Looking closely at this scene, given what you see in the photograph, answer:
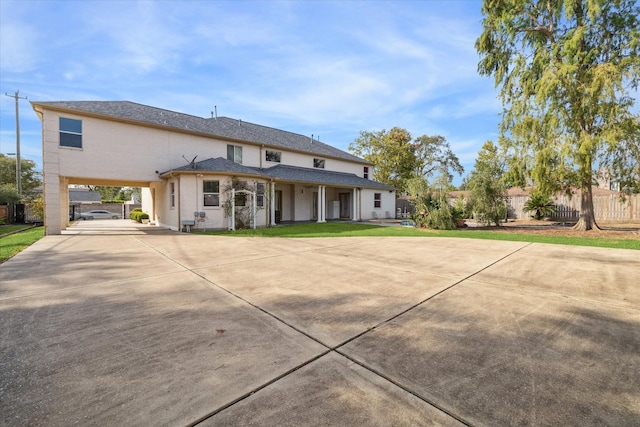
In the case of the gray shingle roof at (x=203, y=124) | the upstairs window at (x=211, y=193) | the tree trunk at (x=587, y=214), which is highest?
the gray shingle roof at (x=203, y=124)

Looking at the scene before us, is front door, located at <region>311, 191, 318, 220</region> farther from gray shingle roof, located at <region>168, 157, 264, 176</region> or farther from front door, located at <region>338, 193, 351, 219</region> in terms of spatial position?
gray shingle roof, located at <region>168, 157, 264, 176</region>

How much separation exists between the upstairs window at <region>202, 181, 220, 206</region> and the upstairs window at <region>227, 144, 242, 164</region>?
12.2 ft

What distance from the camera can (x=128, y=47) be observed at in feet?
30.9

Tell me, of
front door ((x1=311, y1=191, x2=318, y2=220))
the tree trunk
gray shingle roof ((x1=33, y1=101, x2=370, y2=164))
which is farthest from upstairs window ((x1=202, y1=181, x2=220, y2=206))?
the tree trunk

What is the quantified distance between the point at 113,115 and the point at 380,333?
16054 mm

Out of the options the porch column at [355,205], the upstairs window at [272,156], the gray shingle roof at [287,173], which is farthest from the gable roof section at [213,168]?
the porch column at [355,205]

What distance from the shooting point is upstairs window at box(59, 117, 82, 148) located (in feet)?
42.1

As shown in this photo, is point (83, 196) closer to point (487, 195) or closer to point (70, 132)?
point (70, 132)

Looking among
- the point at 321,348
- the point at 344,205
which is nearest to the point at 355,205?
the point at 344,205

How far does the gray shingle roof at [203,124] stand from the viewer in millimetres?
13894

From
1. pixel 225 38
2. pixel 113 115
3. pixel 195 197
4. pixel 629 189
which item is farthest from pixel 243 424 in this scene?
pixel 629 189

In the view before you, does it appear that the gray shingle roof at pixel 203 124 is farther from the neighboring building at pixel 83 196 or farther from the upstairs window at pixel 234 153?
the neighboring building at pixel 83 196

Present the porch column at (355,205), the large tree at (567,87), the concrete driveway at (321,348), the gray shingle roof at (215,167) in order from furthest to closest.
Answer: the porch column at (355,205) < the gray shingle roof at (215,167) < the large tree at (567,87) < the concrete driveway at (321,348)

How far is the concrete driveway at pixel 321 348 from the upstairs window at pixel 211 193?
30.8 ft
